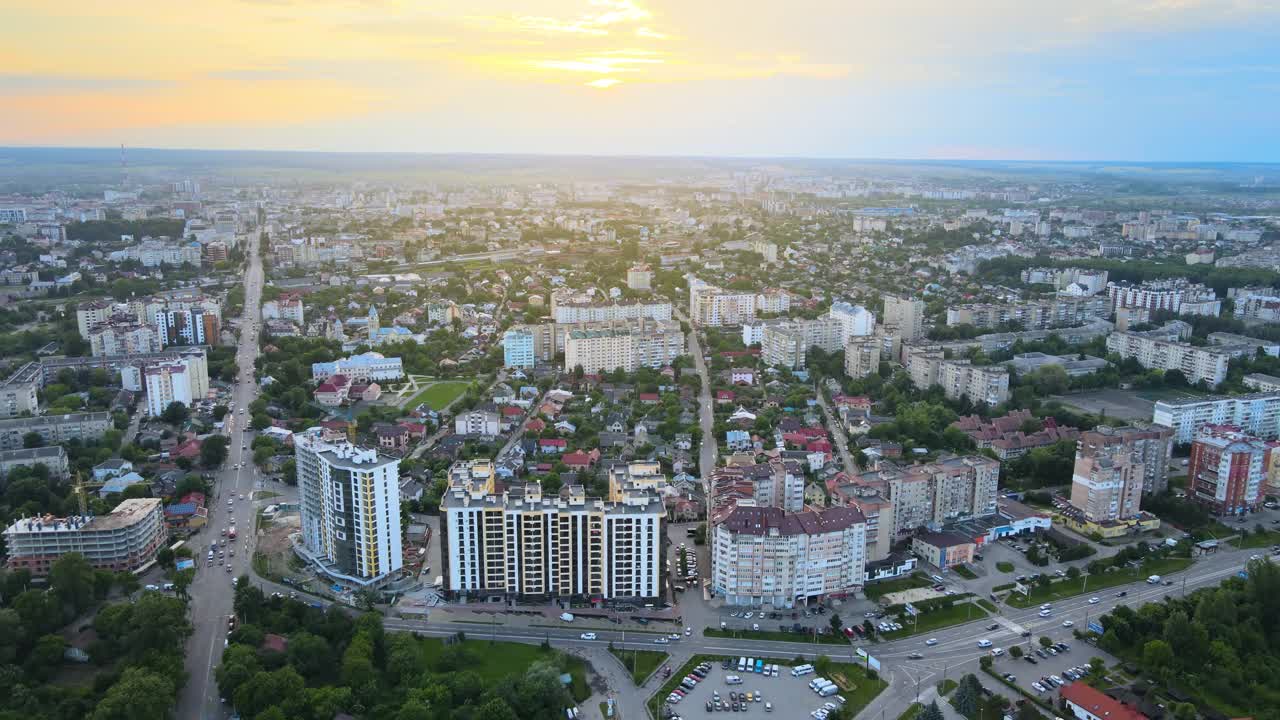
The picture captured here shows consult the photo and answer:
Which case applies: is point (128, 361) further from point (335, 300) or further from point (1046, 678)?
point (1046, 678)

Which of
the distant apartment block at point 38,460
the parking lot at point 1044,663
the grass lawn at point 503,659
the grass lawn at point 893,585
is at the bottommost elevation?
the parking lot at point 1044,663

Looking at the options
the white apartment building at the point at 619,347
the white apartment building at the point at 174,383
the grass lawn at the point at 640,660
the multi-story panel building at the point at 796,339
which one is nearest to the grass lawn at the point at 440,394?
the white apartment building at the point at 619,347

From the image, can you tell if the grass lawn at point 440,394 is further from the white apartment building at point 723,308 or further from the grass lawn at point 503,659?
the grass lawn at point 503,659

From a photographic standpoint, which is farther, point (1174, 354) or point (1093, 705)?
point (1174, 354)

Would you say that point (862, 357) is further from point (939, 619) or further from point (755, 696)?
point (755, 696)

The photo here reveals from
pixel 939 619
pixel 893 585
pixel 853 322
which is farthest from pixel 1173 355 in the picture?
pixel 939 619

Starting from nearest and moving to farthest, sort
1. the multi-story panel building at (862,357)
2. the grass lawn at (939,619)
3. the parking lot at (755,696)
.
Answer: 1. the parking lot at (755,696)
2. the grass lawn at (939,619)
3. the multi-story panel building at (862,357)
